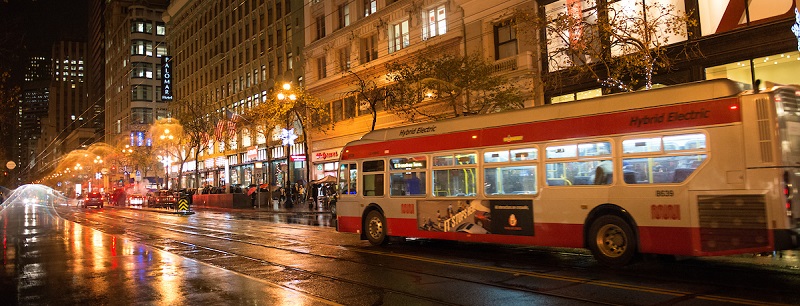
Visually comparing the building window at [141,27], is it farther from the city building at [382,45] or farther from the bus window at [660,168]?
the bus window at [660,168]

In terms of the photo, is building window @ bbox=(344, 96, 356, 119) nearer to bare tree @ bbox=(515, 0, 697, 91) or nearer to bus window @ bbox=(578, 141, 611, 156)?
bare tree @ bbox=(515, 0, 697, 91)

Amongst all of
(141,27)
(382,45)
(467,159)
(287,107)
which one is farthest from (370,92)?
(141,27)

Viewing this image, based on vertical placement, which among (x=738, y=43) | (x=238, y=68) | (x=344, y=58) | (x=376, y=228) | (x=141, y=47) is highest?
(x=141, y=47)

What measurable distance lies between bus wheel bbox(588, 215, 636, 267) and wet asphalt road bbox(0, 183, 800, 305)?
255 mm

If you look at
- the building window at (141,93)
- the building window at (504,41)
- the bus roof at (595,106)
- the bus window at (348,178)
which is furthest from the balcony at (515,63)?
the building window at (141,93)

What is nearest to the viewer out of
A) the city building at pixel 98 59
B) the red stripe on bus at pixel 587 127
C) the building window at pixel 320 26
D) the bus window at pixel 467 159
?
the red stripe on bus at pixel 587 127

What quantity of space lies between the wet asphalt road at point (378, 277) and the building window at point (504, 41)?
16842 millimetres

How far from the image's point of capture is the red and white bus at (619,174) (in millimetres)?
8948

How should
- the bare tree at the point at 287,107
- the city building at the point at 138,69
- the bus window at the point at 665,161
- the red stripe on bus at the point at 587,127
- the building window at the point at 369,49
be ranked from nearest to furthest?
the red stripe on bus at the point at 587,127, the bus window at the point at 665,161, the bare tree at the point at 287,107, the building window at the point at 369,49, the city building at the point at 138,69

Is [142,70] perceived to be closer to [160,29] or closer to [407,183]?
[160,29]

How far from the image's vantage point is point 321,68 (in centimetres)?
4841

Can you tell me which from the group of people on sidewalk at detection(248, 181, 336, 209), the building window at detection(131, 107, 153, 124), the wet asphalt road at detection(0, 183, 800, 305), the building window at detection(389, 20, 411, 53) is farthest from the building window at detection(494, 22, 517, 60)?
the building window at detection(131, 107, 153, 124)

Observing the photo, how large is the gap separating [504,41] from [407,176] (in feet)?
59.7

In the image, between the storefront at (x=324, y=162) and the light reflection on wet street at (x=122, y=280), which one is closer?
the light reflection on wet street at (x=122, y=280)
